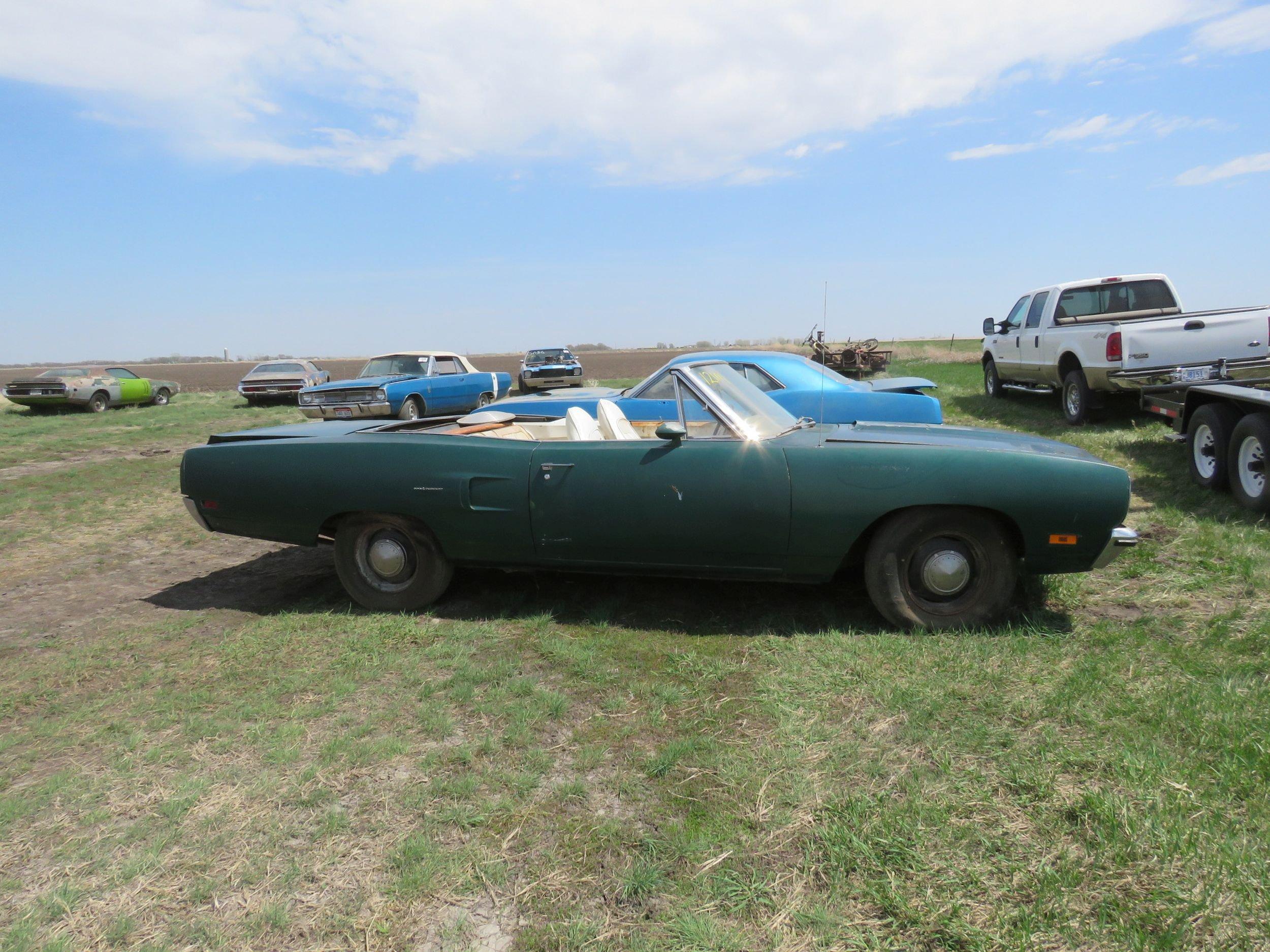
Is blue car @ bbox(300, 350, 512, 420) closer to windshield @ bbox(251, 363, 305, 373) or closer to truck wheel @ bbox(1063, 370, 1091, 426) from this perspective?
windshield @ bbox(251, 363, 305, 373)

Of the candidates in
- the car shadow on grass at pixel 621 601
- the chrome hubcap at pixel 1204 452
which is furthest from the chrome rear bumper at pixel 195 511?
the chrome hubcap at pixel 1204 452

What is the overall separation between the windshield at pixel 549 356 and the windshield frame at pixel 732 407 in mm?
17817

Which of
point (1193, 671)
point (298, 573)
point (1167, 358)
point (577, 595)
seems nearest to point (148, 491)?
point (298, 573)

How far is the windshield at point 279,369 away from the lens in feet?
62.8

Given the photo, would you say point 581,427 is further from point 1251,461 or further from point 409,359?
point 409,359

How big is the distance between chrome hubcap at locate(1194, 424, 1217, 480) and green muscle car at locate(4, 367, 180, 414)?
66.0 feet

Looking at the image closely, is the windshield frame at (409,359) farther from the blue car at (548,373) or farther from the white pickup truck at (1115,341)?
the white pickup truck at (1115,341)

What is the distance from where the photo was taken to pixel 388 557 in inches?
171

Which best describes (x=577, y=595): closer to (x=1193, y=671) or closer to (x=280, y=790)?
(x=280, y=790)

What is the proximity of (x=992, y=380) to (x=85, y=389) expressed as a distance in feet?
61.6

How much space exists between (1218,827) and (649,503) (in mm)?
2411

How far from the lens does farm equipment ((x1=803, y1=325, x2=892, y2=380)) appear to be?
2198 cm

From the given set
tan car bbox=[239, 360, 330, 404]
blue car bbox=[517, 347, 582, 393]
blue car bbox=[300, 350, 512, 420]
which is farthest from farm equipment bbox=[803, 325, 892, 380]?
tan car bbox=[239, 360, 330, 404]

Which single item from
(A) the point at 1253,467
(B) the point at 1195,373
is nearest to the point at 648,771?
(A) the point at 1253,467
